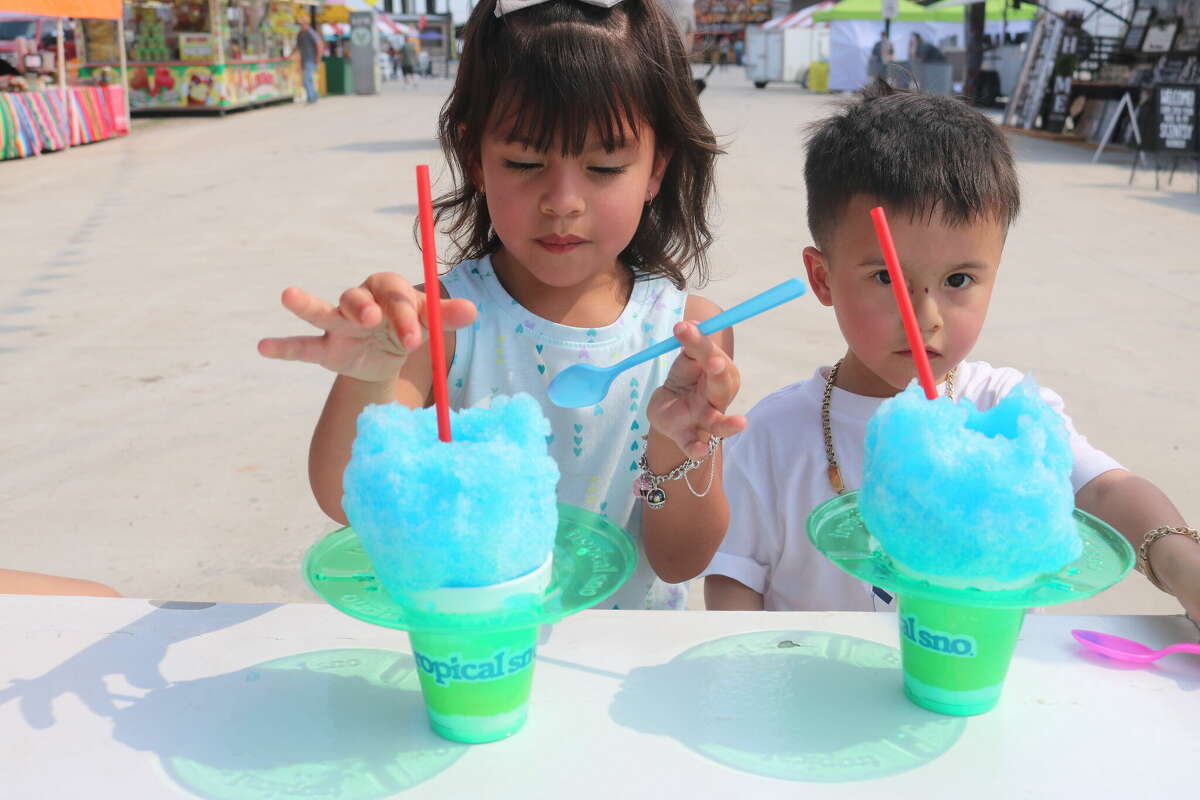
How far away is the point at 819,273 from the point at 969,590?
0.73 m

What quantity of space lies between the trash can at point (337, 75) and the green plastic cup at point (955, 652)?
22266 millimetres

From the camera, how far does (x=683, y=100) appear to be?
1.33m

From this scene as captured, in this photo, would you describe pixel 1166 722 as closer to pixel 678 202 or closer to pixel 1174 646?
pixel 1174 646

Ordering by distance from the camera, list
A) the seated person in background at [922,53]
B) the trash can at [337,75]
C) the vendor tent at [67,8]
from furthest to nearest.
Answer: the trash can at [337,75]
the seated person in background at [922,53]
the vendor tent at [67,8]

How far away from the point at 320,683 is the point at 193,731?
10cm

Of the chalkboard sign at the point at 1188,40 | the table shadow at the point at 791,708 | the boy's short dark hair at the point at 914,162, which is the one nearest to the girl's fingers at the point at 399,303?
the table shadow at the point at 791,708

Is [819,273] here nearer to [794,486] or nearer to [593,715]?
[794,486]

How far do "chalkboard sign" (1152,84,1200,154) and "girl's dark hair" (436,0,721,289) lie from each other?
8.03 metres

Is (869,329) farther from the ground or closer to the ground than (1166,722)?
farther from the ground

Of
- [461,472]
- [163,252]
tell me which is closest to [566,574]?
[461,472]

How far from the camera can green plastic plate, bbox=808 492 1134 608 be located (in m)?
0.73

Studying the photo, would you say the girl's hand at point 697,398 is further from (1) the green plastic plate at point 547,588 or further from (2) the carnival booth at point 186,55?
(2) the carnival booth at point 186,55

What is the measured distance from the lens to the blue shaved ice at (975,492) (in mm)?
719

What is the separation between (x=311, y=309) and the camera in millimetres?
812
